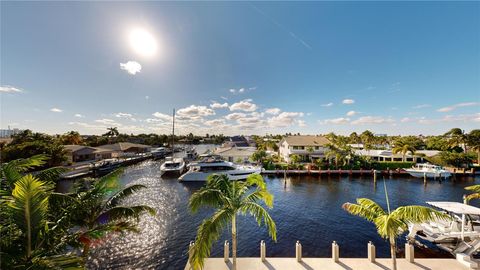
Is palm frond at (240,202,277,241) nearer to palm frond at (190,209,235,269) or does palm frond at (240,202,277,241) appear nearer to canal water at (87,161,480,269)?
palm frond at (190,209,235,269)

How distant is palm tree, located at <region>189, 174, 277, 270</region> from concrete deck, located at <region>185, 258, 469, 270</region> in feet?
11.1

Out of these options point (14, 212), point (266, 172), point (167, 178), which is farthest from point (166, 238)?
point (266, 172)

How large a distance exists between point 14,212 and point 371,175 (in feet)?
153

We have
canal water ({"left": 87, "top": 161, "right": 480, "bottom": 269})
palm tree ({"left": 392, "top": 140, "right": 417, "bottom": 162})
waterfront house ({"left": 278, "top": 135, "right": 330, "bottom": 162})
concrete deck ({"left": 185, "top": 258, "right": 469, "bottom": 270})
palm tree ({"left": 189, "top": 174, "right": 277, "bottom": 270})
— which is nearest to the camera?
palm tree ({"left": 189, "top": 174, "right": 277, "bottom": 270})

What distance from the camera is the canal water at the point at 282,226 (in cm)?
1364

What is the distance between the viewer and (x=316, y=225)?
17922 mm

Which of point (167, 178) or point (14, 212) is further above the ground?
point (14, 212)

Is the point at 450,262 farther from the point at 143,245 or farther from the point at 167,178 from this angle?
the point at 167,178

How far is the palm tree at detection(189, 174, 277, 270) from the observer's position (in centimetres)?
672

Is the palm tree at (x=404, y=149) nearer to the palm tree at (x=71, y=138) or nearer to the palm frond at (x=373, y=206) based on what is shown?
the palm frond at (x=373, y=206)

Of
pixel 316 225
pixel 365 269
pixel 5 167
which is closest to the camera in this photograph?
pixel 5 167

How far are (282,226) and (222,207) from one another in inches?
454

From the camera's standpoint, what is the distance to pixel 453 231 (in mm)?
13656

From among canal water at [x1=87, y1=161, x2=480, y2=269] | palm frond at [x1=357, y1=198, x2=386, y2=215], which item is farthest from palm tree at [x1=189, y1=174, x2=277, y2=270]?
canal water at [x1=87, y1=161, x2=480, y2=269]
